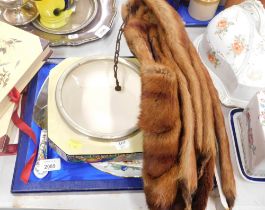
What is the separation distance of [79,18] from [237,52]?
1.23 feet

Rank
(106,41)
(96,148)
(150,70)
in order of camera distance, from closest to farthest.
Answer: (150,70) < (96,148) < (106,41)

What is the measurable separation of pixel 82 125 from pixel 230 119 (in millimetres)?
286

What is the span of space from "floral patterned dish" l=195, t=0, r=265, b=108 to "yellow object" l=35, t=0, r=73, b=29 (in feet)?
1.06

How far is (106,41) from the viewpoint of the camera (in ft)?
2.45

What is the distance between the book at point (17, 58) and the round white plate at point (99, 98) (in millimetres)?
80

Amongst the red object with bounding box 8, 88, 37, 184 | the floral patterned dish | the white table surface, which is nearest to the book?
the red object with bounding box 8, 88, 37, 184

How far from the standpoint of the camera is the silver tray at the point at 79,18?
738 mm

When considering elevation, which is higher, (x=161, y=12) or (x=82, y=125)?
(x=161, y=12)

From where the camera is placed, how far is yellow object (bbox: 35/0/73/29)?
70cm

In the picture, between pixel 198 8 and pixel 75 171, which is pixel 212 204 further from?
pixel 198 8

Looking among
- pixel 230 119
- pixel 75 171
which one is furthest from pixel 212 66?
pixel 75 171

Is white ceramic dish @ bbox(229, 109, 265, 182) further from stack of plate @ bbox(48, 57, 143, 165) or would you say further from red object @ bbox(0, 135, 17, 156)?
red object @ bbox(0, 135, 17, 156)

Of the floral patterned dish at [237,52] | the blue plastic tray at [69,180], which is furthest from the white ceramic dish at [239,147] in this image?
the blue plastic tray at [69,180]

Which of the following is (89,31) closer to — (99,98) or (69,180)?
(99,98)
